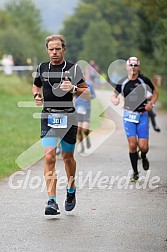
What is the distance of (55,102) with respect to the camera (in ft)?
30.8

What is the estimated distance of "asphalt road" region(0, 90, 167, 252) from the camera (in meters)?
7.83

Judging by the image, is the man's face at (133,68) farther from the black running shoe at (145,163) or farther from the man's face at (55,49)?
the man's face at (55,49)

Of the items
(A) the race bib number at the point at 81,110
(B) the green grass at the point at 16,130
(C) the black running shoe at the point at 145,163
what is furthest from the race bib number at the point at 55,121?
(A) the race bib number at the point at 81,110

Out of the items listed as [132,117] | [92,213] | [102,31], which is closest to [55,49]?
[92,213]

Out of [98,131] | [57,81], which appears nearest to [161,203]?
[57,81]

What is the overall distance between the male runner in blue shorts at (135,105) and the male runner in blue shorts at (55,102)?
3388 mm

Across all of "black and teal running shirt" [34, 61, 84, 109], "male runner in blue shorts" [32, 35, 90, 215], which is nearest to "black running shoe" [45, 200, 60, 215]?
"male runner in blue shorts" [32, 35, 90, 215]

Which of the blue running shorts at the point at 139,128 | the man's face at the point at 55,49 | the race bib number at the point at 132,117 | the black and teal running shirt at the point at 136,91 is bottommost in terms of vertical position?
the blue running shorts at the point at 139,128

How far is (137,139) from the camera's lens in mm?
13133

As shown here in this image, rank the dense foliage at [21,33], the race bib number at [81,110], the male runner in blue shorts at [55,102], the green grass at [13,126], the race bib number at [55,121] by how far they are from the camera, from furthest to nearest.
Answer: the dense foliage at [21,33]
the race bib number at [81,110]
the green grass at [13,126]
the race bib number at [55,121]
the male runner in blue shorts at [55,102]

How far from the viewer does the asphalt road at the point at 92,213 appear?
25.7 ft

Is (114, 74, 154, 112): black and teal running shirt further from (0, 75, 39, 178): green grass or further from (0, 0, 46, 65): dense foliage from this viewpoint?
(0, 0, 46, 65): dense foliage

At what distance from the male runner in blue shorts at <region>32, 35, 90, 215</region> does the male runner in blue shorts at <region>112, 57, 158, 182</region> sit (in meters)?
3.39

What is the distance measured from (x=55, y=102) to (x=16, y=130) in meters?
12.2
